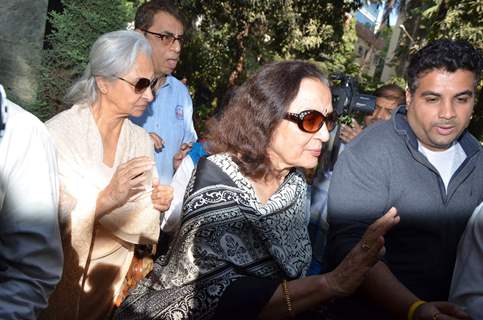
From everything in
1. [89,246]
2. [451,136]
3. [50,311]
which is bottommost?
[50,311]

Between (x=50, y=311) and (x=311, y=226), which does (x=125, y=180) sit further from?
(x=311, y=226)

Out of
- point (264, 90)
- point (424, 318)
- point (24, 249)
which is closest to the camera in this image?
point (24, 249)

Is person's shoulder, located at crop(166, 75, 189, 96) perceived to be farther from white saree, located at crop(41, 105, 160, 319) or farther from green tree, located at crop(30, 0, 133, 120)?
green tree, located at crop(30, 0, 133, 120)

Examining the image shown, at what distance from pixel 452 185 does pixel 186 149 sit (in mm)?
2001

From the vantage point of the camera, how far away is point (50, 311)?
7.30 feet

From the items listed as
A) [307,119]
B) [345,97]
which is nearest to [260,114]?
[307,119]

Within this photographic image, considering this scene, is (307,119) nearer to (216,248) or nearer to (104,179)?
(216,248)

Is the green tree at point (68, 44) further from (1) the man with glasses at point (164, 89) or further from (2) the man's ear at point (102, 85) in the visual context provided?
(2) the man's ear at point (102, 85)

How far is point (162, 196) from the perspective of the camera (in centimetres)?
253

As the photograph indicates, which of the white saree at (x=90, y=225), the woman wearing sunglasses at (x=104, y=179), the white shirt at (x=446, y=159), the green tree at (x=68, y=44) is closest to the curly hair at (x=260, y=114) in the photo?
the woman wearing sunglasses at (x=104, y=179)

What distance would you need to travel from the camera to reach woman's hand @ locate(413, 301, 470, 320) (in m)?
1.59

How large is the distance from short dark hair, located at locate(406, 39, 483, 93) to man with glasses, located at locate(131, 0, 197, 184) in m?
1.81

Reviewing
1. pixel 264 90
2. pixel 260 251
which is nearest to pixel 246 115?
pixel 264 90

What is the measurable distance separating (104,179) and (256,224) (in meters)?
1.03
